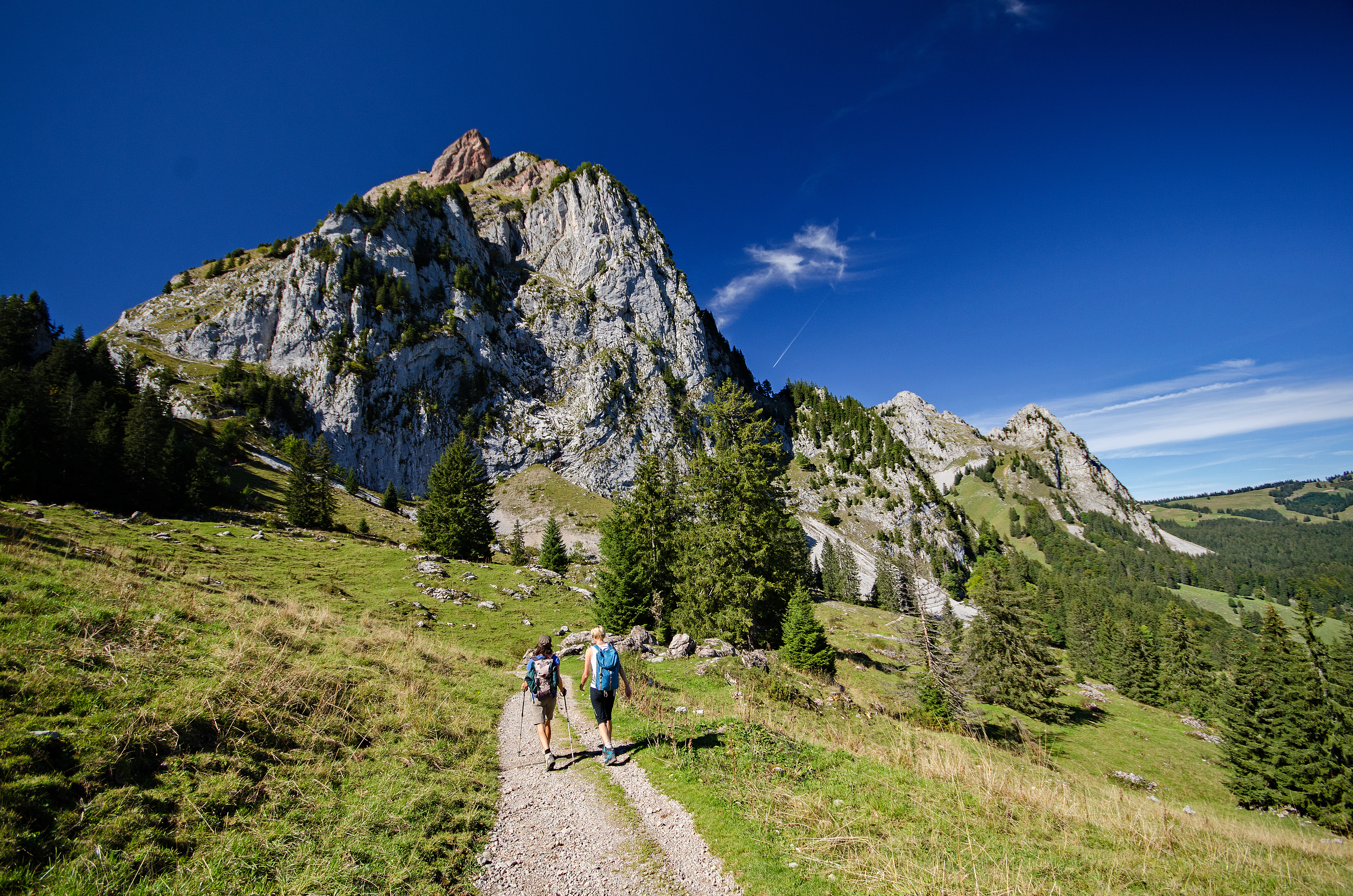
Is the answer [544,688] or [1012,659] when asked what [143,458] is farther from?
[1012,659]

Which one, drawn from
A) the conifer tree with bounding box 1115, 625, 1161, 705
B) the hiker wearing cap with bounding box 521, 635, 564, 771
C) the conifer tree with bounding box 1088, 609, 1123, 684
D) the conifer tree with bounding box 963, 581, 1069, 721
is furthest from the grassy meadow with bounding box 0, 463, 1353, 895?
the conifer tree with bounding box 1088, 609, 1123, 684

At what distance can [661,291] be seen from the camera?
543ft

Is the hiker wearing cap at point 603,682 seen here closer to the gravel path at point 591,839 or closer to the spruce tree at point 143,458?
the gravel path at point 591,839

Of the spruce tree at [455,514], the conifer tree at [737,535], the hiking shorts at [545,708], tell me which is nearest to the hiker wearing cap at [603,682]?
the hiking shorts at [545,708]

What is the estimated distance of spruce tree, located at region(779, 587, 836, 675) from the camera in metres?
25.0

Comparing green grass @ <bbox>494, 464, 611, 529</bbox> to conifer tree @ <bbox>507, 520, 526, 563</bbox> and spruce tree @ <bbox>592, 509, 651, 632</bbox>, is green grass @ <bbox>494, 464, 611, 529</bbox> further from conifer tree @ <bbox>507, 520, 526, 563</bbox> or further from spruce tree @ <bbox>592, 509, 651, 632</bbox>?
spruce tree @ <bbox>592, 509, 651, 632</bbox>

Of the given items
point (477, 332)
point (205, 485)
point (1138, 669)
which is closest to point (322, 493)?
point (205, 485)

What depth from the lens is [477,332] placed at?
138m

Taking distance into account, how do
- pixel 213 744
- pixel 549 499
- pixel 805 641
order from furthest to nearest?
pixel 549 499, pixel 805 641, pixel 213 744

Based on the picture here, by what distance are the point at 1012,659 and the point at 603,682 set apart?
45.4 m

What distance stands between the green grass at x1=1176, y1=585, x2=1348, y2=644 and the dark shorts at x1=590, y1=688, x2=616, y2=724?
196806 mm

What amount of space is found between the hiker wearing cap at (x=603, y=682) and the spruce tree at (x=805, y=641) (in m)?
17.0

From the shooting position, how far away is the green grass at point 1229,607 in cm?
12550

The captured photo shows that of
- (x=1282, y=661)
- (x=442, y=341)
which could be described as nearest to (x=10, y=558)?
(x=1282, y=661)
